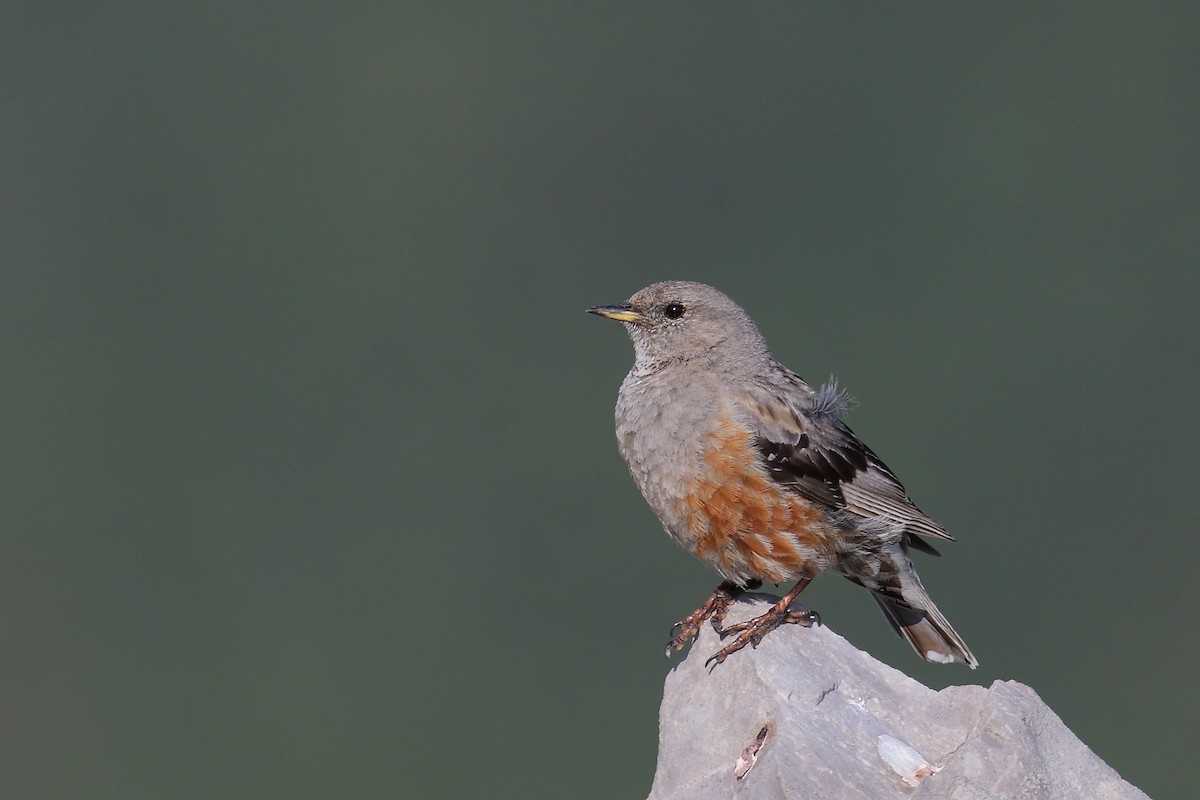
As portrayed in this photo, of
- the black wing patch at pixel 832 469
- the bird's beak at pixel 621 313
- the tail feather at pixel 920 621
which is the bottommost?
the tail feather at pixel 920 621

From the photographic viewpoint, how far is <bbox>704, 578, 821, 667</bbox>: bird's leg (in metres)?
9.70

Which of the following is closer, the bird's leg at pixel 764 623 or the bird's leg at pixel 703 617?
the bird's leg at pixel 764 623

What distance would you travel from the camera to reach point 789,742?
28.6 feet

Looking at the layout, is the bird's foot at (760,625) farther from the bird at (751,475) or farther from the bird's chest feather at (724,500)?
the bird's chest feather at (724,500)

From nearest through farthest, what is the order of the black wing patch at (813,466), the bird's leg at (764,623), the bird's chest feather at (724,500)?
the bird's leg at (764,623) < the bird's chest feather at (724,500) < the black wing patch at (813,466)

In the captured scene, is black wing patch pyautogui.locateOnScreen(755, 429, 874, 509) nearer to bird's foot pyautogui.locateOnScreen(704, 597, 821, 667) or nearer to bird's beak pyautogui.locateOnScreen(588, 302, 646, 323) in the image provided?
bird's foot pyautogui.locateOnScreen(704, 597, 821, 667)

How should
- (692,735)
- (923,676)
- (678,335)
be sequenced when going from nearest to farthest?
(692,735) < (678,335) < (923,676)

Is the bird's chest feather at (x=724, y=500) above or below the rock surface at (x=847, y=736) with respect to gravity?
above

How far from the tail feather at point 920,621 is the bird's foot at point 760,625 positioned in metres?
1.14

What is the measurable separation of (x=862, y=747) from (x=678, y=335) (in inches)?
139

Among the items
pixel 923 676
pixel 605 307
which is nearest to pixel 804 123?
pixel 923 676

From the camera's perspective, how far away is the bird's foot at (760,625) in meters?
9.70

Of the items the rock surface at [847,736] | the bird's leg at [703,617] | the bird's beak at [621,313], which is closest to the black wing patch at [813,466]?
the bird's leg at [703,617]

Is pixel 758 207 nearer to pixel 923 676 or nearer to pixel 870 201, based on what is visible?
pixel 870 201
